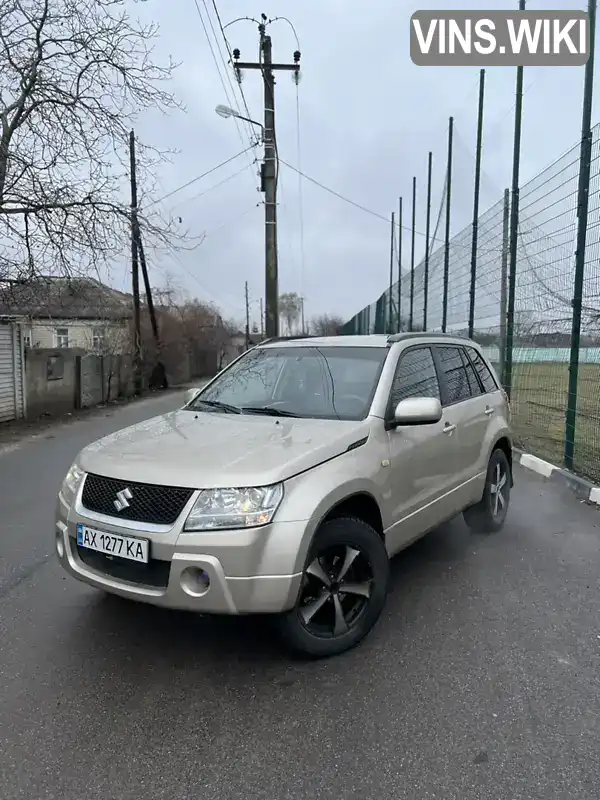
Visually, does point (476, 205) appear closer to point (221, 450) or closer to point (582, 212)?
point (582, 212)

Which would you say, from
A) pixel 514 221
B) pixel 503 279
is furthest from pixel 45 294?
pixel 514 221

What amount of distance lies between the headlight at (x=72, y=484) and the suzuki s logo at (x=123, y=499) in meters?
0.37

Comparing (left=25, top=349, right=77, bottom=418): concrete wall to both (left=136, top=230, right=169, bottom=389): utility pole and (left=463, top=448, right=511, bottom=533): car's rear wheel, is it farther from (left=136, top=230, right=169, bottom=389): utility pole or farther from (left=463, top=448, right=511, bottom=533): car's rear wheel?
(left=463, top=448, right=511, bottom=533): car's rear wheel

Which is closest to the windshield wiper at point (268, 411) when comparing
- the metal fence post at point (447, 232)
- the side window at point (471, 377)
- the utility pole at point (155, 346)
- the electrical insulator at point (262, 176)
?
the side window at point (471, 377)

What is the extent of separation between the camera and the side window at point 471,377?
196 inches

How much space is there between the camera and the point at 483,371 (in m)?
5.32

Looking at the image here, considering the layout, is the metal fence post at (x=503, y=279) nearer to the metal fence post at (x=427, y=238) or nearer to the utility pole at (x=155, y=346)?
the metal fence post at (x=427, y=238)

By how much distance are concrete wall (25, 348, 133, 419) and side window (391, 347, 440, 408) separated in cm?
1198

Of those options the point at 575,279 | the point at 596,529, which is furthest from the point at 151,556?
the point at 575,279

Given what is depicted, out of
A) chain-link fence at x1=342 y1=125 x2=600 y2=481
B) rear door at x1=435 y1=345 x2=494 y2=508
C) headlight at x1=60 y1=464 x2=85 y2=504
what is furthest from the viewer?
chain-link fence at x1=342 y1=125 x2=600 y2=481

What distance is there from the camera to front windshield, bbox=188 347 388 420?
12.4ft

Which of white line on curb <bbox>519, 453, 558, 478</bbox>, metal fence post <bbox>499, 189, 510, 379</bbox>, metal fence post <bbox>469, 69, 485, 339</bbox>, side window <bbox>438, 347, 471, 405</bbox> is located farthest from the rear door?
metal fence post <bbox>469, 69, 485, 339</bbox>

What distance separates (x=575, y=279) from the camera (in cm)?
686

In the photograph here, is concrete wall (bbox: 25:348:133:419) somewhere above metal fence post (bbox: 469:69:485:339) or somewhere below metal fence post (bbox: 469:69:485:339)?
below
